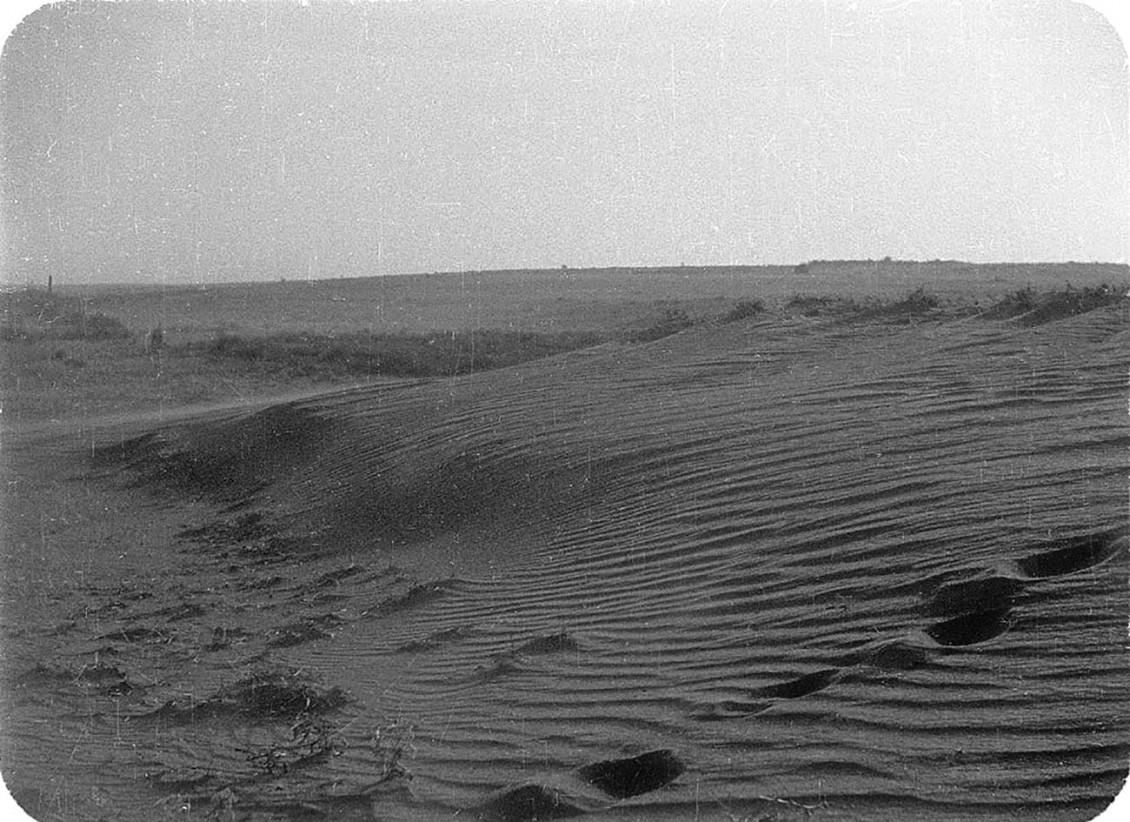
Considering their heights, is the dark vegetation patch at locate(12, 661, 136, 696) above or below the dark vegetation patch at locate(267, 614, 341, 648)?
below

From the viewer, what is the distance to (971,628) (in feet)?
15.9

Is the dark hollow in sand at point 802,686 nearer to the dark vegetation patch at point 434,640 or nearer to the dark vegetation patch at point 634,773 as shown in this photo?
the dark vegetation patch at point 634,773

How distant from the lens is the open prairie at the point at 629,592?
14.0 feet

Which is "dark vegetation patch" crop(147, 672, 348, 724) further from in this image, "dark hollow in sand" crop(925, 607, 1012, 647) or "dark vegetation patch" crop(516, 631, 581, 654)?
"dark hollow in sand" crop(925, 607, 1012, 647)

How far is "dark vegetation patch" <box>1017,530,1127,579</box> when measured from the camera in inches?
205

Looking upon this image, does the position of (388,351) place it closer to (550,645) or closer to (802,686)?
(550,645)

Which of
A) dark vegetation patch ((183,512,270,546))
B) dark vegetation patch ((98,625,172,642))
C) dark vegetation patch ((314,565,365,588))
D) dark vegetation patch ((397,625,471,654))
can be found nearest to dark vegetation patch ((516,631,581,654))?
dark vegetation patch ((397,625,471,654))

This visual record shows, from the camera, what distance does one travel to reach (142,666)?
22.4 ft

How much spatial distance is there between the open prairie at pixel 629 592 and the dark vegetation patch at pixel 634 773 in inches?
0.7

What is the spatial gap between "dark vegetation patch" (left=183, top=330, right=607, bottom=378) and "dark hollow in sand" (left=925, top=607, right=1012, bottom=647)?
59.6 feet

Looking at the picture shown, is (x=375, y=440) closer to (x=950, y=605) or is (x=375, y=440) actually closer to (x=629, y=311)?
(x=950, y=605)

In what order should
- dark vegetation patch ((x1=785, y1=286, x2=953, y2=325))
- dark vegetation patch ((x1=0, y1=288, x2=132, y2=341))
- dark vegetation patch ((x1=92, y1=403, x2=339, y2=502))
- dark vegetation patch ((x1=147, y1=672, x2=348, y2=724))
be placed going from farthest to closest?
dark vegetation patch ((x1=0, y1=288, x2=132, y2=341)) < dark vegetation patch ((x1=785, y1=286, x2=953, y2=325)) < dark vegetation patch ((x1=92, y1=403, x2=339, y2=502)) < dark vegetation patch ((x1=147, y1=672, x2=348, y2=724))

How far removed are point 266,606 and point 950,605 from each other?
181 inches

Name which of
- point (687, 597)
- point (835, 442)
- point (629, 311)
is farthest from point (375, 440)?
point (629, 311)
